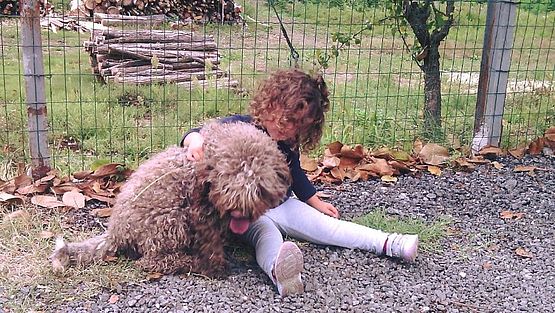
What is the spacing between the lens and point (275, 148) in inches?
117

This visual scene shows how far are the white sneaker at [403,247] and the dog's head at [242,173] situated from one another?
807mm

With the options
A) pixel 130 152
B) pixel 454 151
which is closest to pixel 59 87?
pixel 130 152

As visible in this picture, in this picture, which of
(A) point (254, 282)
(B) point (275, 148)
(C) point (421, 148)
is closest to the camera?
(B) point (275, 148)

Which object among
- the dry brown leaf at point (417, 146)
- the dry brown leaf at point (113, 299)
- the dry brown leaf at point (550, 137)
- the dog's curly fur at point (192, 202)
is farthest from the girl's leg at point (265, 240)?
the dry brown leaf at point (550, 137)

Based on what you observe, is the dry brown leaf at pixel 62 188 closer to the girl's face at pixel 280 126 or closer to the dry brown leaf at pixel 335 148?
the girl's face at pixel 280 126

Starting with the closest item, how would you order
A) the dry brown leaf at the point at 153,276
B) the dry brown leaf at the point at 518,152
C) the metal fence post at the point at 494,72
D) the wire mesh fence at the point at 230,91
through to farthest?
the dry brown leaf at the point at 153,276
the metal fence post at the point at 494,72
the dry brown leaf at the point at 518,152
the wire mesh fence at the point at 230,91

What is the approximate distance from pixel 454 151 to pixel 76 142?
320cm

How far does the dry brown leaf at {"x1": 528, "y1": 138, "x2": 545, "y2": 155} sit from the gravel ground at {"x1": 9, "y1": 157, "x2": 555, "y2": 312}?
3.03 ft

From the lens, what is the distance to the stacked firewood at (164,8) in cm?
1234

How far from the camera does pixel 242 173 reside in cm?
277

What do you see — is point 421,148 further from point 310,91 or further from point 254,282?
point 254,282

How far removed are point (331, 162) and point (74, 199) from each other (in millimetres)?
1833

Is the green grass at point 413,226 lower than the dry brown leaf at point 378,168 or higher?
lower

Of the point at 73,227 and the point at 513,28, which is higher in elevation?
the point at 513,28
